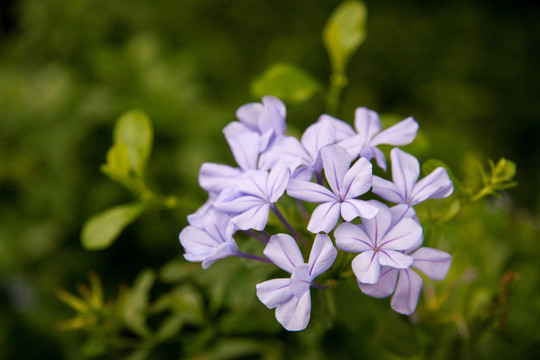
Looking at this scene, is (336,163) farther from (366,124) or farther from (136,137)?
(136,137)

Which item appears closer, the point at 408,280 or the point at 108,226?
the point at 408,280

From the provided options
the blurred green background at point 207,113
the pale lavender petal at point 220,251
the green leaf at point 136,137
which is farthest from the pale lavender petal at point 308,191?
the green leaf at point 136,137

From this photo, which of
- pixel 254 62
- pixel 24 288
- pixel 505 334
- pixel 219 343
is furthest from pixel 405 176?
pixel 254 62

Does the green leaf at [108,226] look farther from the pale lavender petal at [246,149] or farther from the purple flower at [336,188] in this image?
the purple flower at [336,188]

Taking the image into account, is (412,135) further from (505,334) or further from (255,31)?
(255,31)

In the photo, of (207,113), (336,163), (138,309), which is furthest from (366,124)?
(207,113)
